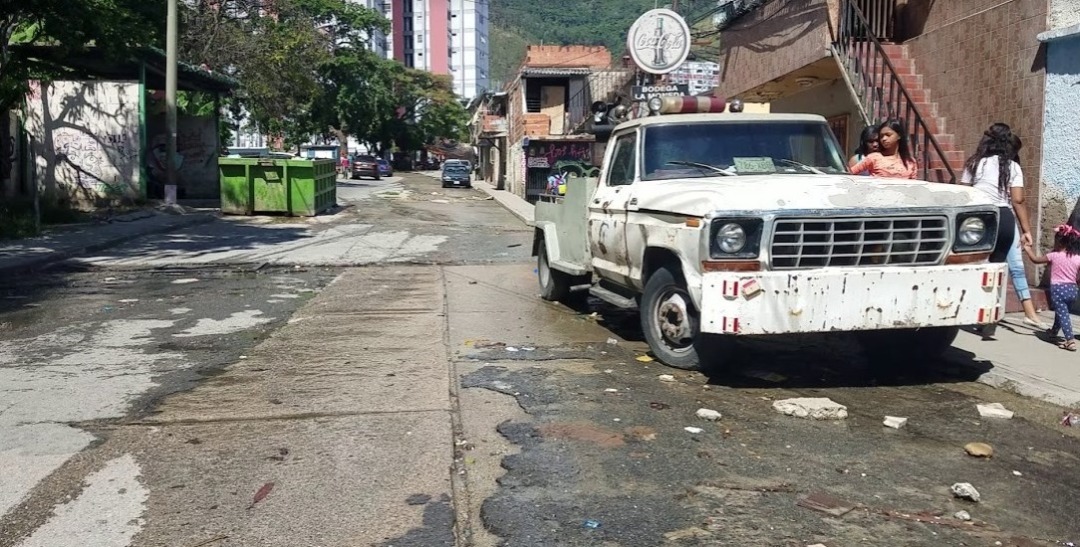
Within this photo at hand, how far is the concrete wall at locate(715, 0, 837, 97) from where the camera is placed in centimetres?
1271

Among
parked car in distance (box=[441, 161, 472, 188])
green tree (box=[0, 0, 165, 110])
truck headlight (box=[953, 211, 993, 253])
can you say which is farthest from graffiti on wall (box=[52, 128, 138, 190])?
parked car in distance (box=[441, 161, 472, 188])

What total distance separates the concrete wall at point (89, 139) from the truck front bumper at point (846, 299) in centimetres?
1989

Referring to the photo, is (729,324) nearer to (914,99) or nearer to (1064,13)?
(1064,13)

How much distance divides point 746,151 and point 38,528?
208 inches

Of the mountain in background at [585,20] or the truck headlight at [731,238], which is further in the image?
the mountain in background at [585,20]

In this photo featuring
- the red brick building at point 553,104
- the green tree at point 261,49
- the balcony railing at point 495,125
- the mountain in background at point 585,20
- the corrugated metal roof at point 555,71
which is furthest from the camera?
the balcony railing at point 495,125

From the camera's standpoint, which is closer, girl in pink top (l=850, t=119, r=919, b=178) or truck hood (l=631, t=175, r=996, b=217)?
truck hood (l=631, t=175, r=996, b=217)

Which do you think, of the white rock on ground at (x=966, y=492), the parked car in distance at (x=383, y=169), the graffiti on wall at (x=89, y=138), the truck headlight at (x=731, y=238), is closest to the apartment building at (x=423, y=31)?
the parked car in distance at (x=383, y=169)

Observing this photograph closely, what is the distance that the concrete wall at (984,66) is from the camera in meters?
9.03

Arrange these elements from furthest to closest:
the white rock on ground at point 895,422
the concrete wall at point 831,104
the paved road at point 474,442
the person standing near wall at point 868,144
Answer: the concrete wall at point 831,104 < the person standing near wall at point 868,144 < the white rock on ground at point 895,422 < the paved road at point 474,442

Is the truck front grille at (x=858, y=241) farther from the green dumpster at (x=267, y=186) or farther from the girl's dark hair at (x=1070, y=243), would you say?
the green dumpster at (x=267, y=186)

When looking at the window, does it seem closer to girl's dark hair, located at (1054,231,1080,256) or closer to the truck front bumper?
the truck front bumper

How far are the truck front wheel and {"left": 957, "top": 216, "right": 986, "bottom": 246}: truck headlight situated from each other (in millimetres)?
1652

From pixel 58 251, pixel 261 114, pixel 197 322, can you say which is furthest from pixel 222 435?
pixel 261 114
